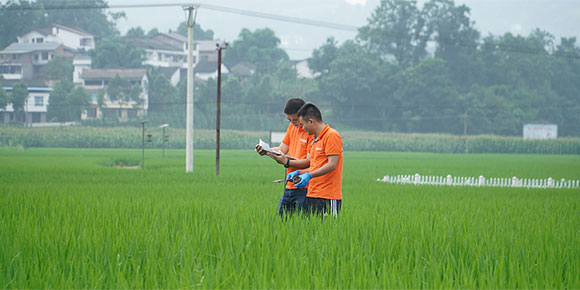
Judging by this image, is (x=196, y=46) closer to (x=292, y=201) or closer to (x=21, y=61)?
(x=21, y=61)

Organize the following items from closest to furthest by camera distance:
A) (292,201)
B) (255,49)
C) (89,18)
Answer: (292,201) < (255,49) < (89,18)

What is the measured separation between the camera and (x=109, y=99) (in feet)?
234

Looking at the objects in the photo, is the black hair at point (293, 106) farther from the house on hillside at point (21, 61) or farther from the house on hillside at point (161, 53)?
the house on hillside at point (161, 53)

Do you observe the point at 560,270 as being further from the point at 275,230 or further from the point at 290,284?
the point at 275,230

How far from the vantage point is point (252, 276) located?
445cm

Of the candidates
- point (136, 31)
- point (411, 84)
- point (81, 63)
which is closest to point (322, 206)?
point (411, 84)

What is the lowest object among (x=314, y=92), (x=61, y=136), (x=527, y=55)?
(x=61, y=136)

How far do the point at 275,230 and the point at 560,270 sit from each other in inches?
96.0

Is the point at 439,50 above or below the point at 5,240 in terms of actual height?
→ above

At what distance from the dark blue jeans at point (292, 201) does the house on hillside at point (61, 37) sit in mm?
76961

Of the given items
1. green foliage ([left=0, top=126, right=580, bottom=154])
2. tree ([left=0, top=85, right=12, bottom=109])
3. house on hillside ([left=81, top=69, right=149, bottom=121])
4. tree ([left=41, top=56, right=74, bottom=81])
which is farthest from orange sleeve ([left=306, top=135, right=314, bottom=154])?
tree ([left=41, top=56, right=74, bottom=81])

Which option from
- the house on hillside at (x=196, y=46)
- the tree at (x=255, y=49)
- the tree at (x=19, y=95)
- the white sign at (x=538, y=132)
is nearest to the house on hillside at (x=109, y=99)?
the tree at (x=19, y=95)

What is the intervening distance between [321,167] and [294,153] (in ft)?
2.42

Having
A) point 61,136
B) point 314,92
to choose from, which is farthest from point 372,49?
point 61,136
